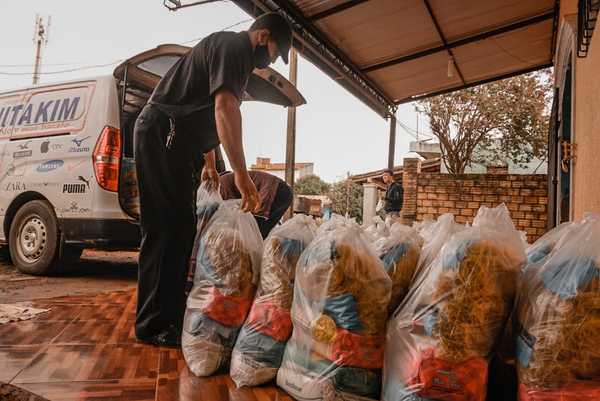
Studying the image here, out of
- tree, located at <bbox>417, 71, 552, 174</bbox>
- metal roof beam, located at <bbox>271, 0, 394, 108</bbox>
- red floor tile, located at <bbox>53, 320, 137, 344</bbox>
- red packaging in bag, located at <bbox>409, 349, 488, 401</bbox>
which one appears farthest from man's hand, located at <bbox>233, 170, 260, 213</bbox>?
tree, located at <bbox>417, 71, 552, 174</bbox>

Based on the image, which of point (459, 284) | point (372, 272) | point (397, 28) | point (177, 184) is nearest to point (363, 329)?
point (372, 272)

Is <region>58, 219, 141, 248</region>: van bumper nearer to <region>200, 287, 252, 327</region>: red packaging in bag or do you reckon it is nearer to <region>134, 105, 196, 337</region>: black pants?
<region>134, 105, 196, 337</region>: black pants

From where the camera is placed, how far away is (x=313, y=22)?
4961 millimetres

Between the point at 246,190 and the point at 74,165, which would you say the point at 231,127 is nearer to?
the point at 246,190

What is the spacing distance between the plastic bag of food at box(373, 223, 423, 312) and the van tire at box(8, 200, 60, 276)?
3424 millimetres

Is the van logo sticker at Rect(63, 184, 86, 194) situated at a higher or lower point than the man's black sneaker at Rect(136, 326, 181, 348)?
higher

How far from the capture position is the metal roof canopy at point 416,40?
16.0 ft

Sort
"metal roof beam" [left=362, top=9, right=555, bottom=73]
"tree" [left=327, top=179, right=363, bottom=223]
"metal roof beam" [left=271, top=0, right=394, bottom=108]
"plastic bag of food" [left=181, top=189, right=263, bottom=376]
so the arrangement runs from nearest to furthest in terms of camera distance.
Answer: "plastic bag of food" [left=181, top=189, right=263, bottom=376], "metal roof beam" [left=271, top=0, right=394, bottom=108], "metal roof beam" [left=362, top=9, right=555, bottom=73], "tree" [left=327, top=179, right=363, bottom=223]

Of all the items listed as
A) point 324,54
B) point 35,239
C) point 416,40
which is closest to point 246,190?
point 35,239

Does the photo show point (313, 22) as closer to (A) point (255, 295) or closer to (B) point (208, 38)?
(B) point (208, 38)

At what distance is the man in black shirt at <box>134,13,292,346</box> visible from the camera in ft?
6.45

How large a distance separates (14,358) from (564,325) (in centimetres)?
188

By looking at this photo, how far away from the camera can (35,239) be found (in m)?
4.10

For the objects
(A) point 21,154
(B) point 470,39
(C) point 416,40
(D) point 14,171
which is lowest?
(D) point 14,171
